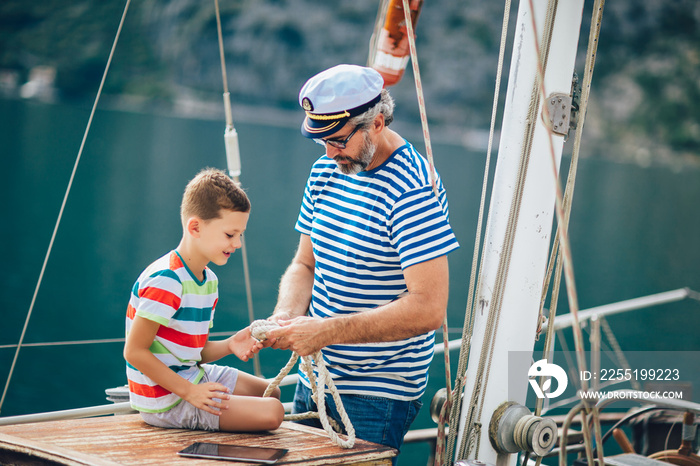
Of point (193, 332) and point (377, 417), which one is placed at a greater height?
point (193, 332)

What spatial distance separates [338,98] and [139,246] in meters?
19.2

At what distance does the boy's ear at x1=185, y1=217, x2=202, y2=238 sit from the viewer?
7.12ft

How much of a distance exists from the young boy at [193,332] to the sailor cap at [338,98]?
12.8 inches

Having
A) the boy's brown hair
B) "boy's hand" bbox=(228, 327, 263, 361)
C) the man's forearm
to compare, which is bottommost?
"boy's hand" bbox=(228, 327, 263, 361)

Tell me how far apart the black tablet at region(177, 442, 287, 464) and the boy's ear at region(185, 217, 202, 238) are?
0.58m

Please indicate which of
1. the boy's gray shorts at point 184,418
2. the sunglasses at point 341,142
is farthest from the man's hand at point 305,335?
the sunglasses at point 341,142

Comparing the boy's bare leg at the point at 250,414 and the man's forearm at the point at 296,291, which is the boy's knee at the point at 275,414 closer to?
the boy's bare leg at the point at 250,414

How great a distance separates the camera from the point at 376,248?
86.1 inches

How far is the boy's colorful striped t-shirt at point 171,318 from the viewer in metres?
2.08

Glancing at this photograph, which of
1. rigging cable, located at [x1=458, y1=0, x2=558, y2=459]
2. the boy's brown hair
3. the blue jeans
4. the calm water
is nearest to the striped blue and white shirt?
the blue jeans

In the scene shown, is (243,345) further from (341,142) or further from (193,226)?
(341,142)

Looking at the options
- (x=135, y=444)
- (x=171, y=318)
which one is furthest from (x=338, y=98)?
(x=135, y=444)

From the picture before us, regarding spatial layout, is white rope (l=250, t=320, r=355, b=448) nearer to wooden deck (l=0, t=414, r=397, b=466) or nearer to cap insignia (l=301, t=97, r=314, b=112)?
wooden deck (l=0, t=414, r=397, b=466)

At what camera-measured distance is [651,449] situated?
138 inches
